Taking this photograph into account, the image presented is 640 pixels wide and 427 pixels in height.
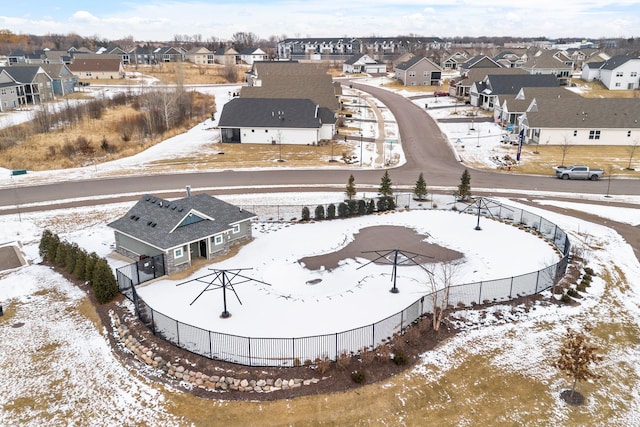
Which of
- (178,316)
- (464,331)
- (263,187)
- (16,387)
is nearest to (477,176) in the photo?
(263,187)

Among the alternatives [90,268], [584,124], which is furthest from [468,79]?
[90,268]

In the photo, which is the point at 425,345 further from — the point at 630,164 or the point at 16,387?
the point at 630,164

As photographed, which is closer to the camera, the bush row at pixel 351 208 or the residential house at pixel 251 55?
the bush row at pixel 351 208

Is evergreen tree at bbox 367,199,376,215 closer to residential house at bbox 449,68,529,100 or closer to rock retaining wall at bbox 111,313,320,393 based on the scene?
rock retaining wall at bbox 111,313,320,393

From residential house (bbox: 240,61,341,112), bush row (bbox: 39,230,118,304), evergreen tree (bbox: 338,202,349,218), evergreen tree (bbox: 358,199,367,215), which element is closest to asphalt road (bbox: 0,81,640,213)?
evergreen tree (bbox: 358,199,367,215)

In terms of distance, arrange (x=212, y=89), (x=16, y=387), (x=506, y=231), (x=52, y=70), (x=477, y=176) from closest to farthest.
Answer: (x=16, y=387)
(x=506, y=231)
(x=477, y=176)
(x=52, y=70)
(x=212, y=89)

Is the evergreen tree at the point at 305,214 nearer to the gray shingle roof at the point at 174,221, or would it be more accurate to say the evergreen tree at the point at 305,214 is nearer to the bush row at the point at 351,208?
the bush row at the point at 351,208

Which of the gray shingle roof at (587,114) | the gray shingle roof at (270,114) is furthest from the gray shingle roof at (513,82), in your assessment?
the gray shingle roof at (270,114)
